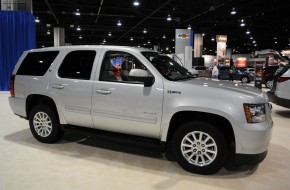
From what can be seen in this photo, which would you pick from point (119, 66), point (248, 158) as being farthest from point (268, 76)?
point (248, 158)

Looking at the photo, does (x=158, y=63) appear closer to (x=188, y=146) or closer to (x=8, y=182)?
(x=188, y=146)

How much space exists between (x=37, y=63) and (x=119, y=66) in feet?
5.42

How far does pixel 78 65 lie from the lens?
4809 millimetres

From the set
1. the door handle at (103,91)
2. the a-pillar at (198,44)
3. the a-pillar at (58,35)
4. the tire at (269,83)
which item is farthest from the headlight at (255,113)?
the a-pillar at (58,35)

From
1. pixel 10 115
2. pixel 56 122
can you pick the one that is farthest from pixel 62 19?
pixel 56 122

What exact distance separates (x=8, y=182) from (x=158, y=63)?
2626 millimetres

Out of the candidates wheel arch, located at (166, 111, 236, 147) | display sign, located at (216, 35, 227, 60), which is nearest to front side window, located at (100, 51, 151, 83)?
wheel arch, located at (166, 111, 236, 147)

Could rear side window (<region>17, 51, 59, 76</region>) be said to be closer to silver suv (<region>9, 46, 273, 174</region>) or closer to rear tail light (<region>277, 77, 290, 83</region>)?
silver suv (<region>9, 46, 273, 174</region>)

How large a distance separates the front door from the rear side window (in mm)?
1194

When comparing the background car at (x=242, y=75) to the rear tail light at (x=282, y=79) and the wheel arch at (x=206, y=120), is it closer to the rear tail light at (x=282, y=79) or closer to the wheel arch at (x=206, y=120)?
the rear tail light at (x=282, y=79)

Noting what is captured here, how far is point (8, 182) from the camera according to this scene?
362cm

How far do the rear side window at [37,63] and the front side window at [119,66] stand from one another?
43.9 inches

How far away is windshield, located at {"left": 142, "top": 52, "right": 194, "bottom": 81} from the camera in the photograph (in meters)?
4.29

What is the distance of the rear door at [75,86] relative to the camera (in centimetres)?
459
